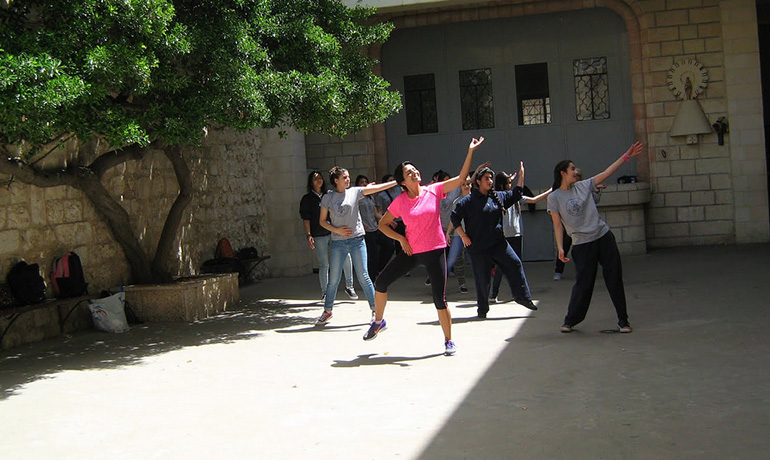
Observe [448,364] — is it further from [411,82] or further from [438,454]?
[411,82]

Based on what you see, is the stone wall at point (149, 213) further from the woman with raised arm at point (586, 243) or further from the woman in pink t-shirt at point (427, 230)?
the woman with raised arm at point (586, 243)

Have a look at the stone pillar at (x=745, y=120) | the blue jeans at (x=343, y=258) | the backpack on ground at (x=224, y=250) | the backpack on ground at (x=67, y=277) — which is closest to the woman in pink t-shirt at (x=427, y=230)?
the blue jeans at (x=343, y=258)

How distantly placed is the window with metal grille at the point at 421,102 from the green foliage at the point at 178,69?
234 inches

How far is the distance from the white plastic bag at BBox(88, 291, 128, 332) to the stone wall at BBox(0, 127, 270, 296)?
1.98 feet

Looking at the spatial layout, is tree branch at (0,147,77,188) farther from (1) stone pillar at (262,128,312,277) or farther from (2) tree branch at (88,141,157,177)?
(1) stone pillar at (262,128,312,277)

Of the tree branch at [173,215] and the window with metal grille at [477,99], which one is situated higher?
the window with metal grille at [477,99]

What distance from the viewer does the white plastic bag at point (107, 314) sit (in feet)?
33.1

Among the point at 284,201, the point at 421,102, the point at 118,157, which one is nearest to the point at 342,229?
the point at 118,157

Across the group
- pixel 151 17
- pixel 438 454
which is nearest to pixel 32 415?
pixel 438 454

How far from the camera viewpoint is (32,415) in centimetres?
633

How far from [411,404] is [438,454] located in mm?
1159

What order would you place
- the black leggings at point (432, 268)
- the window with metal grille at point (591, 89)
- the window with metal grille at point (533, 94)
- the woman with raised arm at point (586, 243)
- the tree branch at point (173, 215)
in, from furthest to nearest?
the window with metal grille at point (533, 94), the window with metal grille at point (591, 89), the tree branch at point (173, 215), the woman with raised arm at point (586, 243), the black leggings at point (432, 268)

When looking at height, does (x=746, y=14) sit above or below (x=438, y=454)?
above

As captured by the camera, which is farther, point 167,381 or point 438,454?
point 167,381
